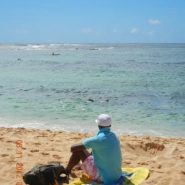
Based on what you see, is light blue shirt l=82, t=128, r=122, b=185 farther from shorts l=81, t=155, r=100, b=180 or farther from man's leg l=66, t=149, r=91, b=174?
man's leg l=66, t=149, r=91, b=174

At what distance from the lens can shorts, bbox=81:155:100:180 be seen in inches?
242

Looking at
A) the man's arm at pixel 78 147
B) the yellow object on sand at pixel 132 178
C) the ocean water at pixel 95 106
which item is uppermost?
the man's arm at pixel 78 147

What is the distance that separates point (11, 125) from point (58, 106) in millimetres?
3665

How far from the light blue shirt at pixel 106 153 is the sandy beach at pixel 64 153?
30.8 inches

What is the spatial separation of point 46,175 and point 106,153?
122 cm

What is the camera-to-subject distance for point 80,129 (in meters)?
11.8

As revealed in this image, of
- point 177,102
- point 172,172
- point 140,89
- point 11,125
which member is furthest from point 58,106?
point 172,172

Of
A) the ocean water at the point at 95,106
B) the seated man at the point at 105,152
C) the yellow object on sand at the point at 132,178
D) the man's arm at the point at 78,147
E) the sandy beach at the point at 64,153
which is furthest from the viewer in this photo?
the ocean water at the point at 95,106

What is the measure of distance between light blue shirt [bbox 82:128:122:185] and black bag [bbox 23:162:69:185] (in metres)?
0.90

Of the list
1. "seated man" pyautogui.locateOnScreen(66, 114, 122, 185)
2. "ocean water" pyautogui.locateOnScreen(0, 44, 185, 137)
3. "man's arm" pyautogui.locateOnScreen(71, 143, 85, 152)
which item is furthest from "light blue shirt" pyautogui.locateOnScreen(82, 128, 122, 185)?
"ocean water" pyautogui.locateOnScreen(0, 44, 185, 137)

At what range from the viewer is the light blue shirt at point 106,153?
5.73 meters

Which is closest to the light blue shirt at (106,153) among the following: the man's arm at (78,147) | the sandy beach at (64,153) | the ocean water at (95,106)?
the man's arm at (78,147)

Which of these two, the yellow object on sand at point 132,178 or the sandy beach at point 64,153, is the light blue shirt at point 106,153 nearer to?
the yellow object on sand at point 132,178

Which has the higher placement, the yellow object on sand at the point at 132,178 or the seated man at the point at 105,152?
the seated man at the point at 105,152
